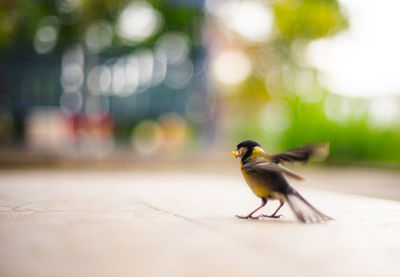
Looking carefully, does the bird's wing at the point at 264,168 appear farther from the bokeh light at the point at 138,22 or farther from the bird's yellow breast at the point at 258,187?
the bokeh light at the point at 138,22

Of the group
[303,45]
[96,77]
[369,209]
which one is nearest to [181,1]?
[96,77]

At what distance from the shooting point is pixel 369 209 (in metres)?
3.17

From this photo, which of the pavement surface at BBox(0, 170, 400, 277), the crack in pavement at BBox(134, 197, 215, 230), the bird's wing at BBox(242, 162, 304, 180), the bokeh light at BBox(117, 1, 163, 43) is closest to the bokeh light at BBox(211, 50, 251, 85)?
the bokeh light at BBox(117, 1, 163, 43)

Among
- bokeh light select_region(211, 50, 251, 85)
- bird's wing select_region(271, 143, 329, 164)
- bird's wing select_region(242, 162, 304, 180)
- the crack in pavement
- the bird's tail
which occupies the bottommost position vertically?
the crack in pavement

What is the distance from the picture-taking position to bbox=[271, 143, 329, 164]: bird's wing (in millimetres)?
2373

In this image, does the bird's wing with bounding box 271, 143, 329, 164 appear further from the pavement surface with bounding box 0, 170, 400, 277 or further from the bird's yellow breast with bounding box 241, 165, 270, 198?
the pavement surface with bounding box 0, 170, 400, 277

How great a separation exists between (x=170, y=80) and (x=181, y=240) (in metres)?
11.5

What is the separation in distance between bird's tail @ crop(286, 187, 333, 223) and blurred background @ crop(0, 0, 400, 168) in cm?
567

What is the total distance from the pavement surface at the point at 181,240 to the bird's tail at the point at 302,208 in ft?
0.17

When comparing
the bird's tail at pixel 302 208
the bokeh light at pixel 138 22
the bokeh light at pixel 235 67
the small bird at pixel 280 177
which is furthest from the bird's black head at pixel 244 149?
the bokeh light at pixel 235 67

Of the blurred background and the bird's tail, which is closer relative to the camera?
the bird's tail

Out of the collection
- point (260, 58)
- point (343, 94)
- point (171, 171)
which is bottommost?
point (171, 171)

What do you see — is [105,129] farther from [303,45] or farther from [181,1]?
[303,45]

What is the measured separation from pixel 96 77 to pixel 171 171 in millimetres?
6375
